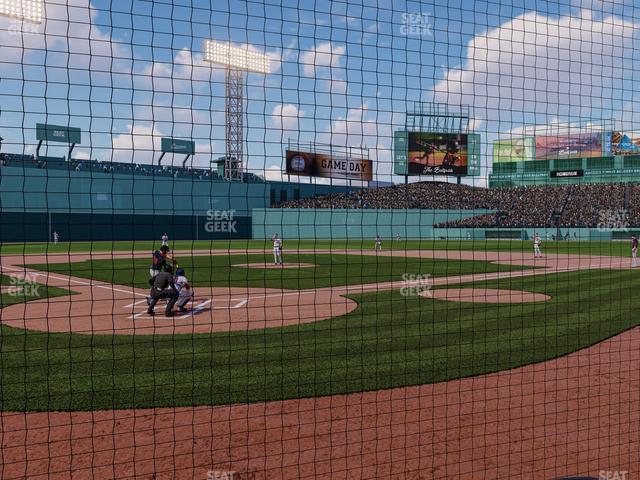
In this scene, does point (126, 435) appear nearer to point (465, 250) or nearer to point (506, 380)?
point (506, 380)

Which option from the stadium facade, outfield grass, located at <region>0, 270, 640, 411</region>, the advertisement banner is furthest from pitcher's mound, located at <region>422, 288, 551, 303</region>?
the advertisement banner

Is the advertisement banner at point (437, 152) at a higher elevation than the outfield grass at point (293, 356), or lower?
higher

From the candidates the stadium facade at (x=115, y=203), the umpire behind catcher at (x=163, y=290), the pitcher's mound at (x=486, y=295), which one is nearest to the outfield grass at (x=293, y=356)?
the pitcher's mound at (x=486, y=295)

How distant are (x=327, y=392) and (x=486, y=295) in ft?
29.4

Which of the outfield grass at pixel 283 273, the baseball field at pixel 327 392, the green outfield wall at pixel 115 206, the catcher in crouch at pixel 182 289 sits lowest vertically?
the outfield grass at pixel 283 273

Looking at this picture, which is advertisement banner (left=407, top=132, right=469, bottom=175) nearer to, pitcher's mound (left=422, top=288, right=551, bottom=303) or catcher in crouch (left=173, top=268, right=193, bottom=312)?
pitcher's mound (left=422, top=288, right=551, bottom=303)

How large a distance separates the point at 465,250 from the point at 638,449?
110 ft

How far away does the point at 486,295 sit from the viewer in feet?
47.5

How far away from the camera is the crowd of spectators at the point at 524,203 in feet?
161

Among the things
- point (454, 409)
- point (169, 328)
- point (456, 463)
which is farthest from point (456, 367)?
point (169, 328)

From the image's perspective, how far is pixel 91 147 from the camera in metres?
5.18

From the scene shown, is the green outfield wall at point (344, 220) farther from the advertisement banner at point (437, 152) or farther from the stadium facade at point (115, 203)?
the advertisement banner at point (437, 152)

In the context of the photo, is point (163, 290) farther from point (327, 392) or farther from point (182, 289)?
point (327, 392)

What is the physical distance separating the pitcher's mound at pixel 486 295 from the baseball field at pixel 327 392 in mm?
1231
